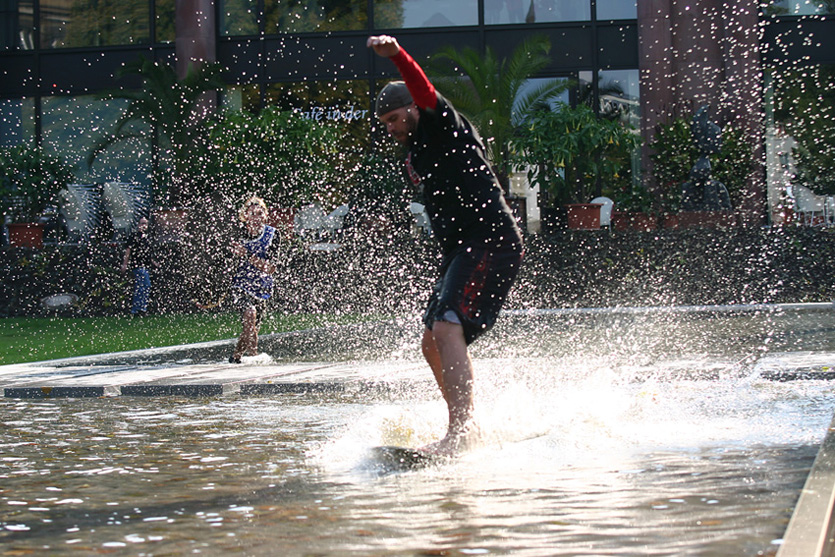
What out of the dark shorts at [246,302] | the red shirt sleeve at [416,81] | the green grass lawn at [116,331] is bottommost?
the green grass lawn at [116,331]

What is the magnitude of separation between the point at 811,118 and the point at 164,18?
46.8 feet

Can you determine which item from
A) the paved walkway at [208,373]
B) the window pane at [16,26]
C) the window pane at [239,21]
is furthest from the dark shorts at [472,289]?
the window pane at [16,26]

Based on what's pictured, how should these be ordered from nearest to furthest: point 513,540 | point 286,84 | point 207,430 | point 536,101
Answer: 1. point 513,540
2. point 207,430
3. point 536,101
4. point 286,84

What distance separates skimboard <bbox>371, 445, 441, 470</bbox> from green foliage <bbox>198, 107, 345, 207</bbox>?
50.9 ft

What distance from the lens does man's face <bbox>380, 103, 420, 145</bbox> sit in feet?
17.8

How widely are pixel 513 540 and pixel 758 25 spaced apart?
21.8 meters

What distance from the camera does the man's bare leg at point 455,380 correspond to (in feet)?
17.3

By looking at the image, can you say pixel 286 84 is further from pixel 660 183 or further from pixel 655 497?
pixel 655 497

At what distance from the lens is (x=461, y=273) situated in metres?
5.41

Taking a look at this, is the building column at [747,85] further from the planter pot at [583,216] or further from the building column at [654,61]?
the planter pot at [583,216]

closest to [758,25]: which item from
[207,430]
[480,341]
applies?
[480,341]

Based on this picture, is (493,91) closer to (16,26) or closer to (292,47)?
(292,47)

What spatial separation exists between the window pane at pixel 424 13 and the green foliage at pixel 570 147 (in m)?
6.63

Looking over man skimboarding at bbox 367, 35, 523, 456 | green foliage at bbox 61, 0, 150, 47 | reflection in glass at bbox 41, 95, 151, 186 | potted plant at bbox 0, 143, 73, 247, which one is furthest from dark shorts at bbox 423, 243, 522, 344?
green foliage at bbox 61, 0, 150, 47
